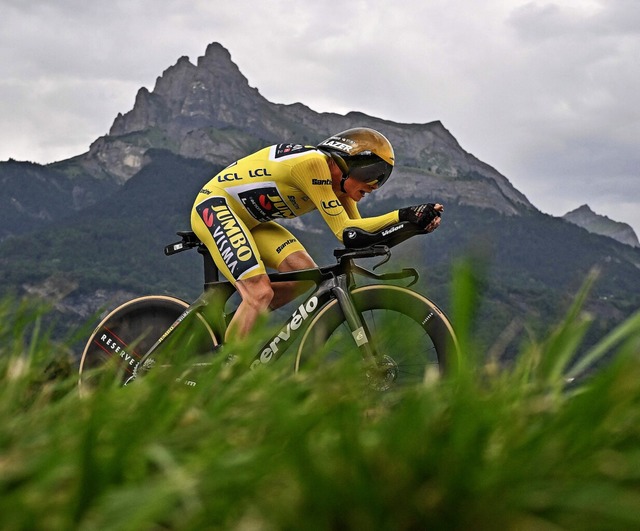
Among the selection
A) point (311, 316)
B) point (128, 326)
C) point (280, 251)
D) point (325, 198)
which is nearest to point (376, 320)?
point (311, 316)

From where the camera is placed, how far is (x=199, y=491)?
85 cm

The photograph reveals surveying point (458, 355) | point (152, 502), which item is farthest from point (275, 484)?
point (458, 355)

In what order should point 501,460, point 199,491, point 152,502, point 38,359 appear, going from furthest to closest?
point 38,359
point 501,460
point 199,491
point 152,502

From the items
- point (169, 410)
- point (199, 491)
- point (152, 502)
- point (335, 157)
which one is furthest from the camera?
point (335, 157)

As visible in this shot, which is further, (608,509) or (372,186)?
(372,186)

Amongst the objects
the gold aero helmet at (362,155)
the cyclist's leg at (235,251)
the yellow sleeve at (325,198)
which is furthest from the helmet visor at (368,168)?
the cyclist's leg at (235,251)

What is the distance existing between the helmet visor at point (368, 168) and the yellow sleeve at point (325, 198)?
23cm

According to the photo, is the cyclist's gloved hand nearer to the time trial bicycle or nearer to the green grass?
the time trial bicycle

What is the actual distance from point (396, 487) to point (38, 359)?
1151mm

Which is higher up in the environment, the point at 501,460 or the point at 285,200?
the point at 285,200

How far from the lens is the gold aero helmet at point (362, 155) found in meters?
5.86

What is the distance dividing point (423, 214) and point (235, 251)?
4.80 ft

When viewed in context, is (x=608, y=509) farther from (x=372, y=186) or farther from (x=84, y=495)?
(x=372, y=186)

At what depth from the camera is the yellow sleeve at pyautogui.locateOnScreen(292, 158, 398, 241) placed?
18.4ft
